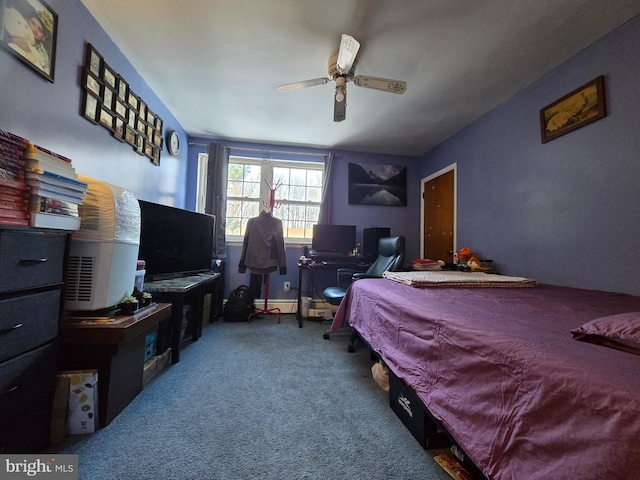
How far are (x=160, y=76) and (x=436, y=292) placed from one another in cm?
301

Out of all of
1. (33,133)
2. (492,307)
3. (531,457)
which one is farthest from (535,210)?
(33,133)

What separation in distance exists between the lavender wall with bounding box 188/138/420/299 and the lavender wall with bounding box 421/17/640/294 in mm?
1198

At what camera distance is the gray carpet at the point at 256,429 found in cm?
102

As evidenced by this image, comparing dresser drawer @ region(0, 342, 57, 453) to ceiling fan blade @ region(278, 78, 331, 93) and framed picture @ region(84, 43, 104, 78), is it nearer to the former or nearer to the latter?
framed picture @ region(84, 43, 104, 78)

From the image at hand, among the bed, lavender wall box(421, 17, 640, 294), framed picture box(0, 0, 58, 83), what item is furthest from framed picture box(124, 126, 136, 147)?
lavender wall box(421, 17, 640, 294)

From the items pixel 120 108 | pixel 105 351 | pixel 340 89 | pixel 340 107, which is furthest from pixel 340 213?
pixel 105 351

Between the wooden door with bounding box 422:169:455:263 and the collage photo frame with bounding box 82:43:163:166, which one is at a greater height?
the collage photo frame with bounding box 82:43:163:166

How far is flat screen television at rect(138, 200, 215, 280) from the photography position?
2.11 m

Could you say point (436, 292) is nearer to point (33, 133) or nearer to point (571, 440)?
point (571, 440)

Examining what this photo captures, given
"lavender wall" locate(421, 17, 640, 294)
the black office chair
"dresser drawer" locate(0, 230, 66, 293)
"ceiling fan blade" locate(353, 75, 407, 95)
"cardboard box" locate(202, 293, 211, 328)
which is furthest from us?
"cardboard box" locate(202, 293, 211, 328)

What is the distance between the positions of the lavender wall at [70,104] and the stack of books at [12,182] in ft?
1.51

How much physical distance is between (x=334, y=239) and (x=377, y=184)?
1.18m

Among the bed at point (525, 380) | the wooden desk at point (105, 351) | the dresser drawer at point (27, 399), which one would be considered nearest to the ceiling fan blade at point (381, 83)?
the bed at point (525, 380)

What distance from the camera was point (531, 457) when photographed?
0.57 meters
